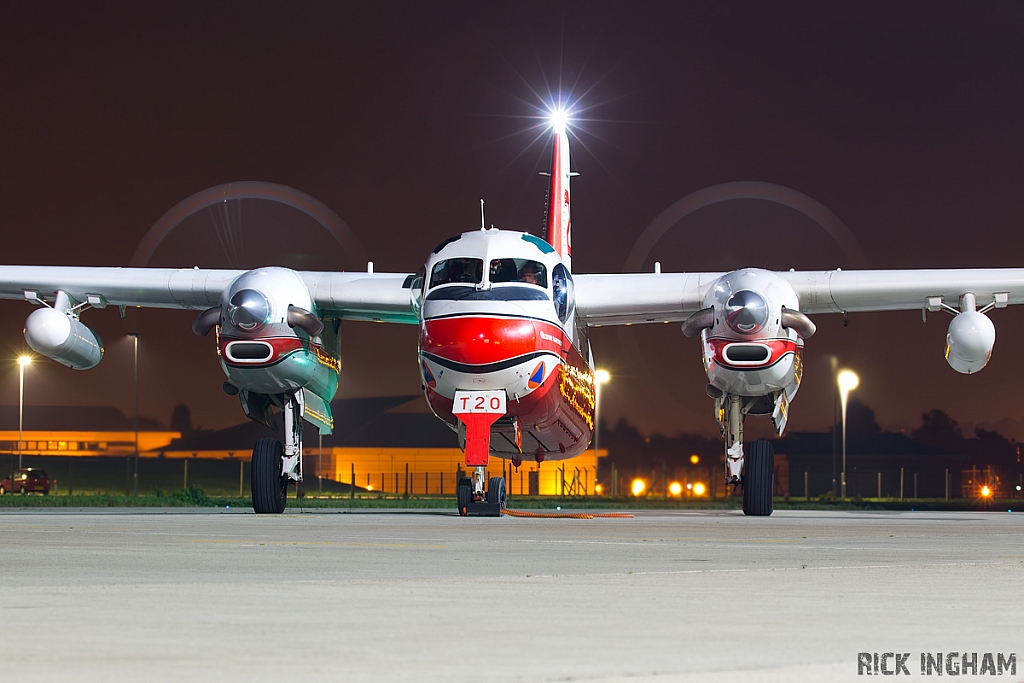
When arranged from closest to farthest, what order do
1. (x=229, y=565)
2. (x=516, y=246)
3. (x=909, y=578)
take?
1. (x=909, y=578)
2. (x=229, y=565)
3. (x=516, y=246)

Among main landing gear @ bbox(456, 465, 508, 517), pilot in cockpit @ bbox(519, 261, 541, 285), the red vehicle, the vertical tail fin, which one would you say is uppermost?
the vertical tail fin

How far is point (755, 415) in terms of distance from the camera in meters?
24.6

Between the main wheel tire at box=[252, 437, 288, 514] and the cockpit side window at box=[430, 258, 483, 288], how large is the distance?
4.51 m

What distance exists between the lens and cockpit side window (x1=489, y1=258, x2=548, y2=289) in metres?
20.5

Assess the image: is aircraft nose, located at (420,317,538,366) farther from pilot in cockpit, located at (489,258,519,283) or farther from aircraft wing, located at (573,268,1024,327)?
aircraft wing, located at (573,268,1024,327)

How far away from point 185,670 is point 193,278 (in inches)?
840

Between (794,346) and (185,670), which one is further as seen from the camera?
(794,346)

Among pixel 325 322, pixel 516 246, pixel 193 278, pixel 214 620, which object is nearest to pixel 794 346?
pixel 516 246

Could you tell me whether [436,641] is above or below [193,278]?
below

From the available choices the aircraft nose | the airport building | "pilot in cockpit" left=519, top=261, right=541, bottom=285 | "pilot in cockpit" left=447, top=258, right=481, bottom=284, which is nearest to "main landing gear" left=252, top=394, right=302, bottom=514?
the aircraft nose

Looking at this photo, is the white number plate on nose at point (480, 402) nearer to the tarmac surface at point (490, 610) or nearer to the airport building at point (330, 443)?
the tarmac surface at point (490, 610)

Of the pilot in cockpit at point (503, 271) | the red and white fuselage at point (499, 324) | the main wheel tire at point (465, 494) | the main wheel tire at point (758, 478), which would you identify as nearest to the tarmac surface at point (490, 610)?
the red and white fuselage at point (499, 324)

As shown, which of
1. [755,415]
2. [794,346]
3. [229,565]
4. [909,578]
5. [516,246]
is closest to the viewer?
[909,578]

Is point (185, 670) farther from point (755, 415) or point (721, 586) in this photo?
point (755, 415)
